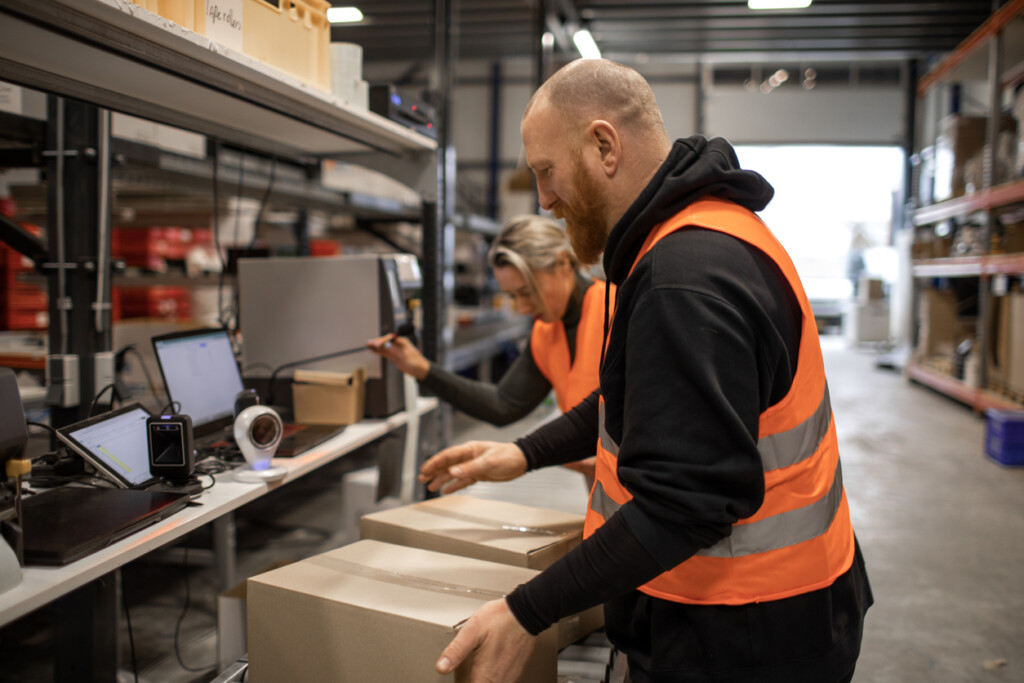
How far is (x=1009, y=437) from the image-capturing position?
15.5 ft

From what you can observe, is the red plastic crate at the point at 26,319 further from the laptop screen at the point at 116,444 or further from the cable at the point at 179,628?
the laptop screen at the point at 116,444

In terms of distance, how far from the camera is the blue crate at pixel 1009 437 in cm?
471

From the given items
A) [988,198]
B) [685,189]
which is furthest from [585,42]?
[685,189]

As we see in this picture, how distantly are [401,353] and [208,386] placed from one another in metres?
0.58

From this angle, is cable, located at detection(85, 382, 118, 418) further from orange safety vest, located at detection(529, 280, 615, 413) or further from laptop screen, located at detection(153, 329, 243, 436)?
orange safety vest, located at detection(529, 280, 615, 413)

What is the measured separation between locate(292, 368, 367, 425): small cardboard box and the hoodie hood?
4.34ft

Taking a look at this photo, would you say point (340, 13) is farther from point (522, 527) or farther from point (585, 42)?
point (585, 42)

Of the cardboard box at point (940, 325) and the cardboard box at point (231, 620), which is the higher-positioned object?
the cardboard box at point (940, 325)

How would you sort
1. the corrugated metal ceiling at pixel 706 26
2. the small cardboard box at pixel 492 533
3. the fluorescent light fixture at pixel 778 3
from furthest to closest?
1. the corrugated metal ceiling at pixel 706 26
2. the fluorescent light fixture at pixel 778 3
3. the small cardboard box at pixel 492 533

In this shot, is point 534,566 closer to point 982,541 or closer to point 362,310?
point 362,310

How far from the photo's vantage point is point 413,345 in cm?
236

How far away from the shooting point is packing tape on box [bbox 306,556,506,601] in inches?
51.1

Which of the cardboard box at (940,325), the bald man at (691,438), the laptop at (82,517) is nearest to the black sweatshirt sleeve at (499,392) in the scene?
the laptop at (82,517)

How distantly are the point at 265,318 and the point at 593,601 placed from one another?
5.79ft
